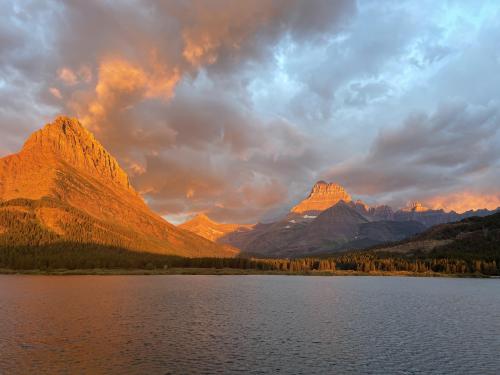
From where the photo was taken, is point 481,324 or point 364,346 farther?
point 481,324

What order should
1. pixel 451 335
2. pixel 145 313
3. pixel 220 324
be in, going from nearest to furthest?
pixel 451 335 < pixel 220 324 < pixel 145 313

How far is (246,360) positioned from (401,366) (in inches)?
827

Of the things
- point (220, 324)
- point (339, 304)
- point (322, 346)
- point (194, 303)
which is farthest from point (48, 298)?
point (322, 346)

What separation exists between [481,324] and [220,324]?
5757cm

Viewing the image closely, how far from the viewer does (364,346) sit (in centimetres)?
6931

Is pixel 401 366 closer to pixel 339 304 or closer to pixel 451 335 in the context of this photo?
pixel 451 335

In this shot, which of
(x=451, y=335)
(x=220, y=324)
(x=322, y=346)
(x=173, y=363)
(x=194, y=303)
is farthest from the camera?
(x=194, y=303)

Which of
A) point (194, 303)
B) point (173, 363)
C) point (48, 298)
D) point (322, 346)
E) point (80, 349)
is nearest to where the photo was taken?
point (173, 363)

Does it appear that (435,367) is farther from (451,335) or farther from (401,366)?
(451,335)

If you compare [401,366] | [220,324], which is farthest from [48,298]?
[401,366]

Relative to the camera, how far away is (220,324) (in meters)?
88.6

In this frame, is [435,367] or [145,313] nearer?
[435,367]

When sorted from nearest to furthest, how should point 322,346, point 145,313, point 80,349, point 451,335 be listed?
point 80,349
point 322,346
point 451,335
point 145,313

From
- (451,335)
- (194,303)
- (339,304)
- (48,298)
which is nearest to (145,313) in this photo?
(194,303)
